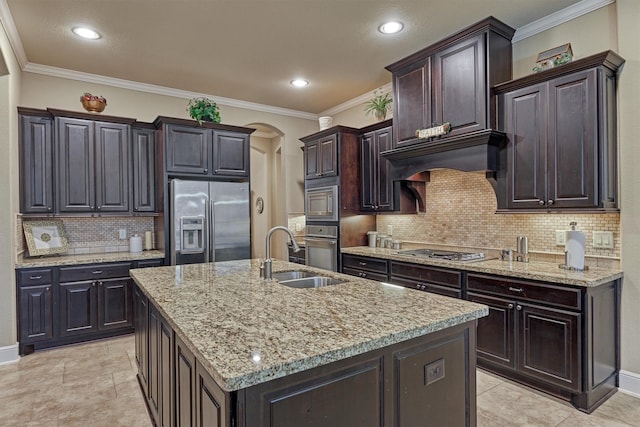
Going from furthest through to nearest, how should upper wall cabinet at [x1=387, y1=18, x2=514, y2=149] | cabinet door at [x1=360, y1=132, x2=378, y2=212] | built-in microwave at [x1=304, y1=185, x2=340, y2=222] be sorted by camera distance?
built-in microwave at [x1=304, y1=185, x2=340, y2=222] → cabinet door at [x1=360, y1=132, x2=378, y2=212] → upper wall cabinet at [x1=387, y1=18, x2=514, y2=149]

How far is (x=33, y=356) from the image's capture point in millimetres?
3334

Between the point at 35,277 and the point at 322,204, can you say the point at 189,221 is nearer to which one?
the point at 35,277

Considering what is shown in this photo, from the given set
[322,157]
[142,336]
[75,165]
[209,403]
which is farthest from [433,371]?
[75,165]

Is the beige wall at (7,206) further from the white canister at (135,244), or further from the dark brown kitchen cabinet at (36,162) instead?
the white canister at (135,244)

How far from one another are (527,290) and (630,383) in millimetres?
959

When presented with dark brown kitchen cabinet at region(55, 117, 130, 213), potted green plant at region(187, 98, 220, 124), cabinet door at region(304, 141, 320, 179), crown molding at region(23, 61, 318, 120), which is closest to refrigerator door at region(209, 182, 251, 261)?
potted green plant at region(187, 98, 220, 124)

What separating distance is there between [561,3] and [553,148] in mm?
1137

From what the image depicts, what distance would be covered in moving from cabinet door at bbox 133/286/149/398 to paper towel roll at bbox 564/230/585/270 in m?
2.94

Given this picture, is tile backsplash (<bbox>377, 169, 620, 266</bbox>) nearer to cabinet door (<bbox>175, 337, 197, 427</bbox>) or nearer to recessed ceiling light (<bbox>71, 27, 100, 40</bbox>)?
cabinet door (<bbox>175, 337, 197, 427</bbox>)

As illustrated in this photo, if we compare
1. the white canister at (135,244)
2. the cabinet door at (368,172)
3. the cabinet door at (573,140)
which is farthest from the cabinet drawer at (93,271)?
the cabinet door at (573,140)

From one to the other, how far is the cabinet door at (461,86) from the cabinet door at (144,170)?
10.4 feet

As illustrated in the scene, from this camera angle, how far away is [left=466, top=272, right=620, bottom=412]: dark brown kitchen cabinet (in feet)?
7.63

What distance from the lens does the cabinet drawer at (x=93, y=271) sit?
11.6 ft

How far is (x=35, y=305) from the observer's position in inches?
134
